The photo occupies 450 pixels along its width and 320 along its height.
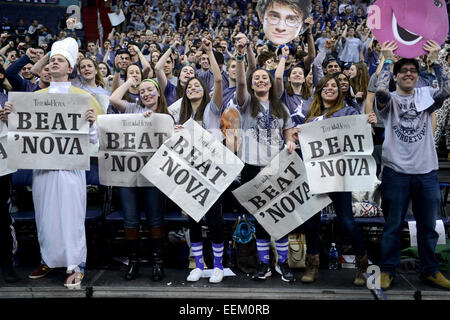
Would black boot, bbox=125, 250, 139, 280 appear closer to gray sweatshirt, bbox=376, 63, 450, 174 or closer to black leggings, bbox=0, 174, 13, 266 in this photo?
black leggings, bbox=0, 174, 13, 266

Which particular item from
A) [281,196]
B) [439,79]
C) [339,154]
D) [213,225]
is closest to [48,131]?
[213,225]

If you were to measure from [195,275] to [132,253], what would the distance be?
0.67 metres

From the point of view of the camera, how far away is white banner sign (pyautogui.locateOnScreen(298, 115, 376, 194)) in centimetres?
432

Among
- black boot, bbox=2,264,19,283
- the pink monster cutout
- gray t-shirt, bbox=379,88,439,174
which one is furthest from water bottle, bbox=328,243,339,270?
black boot, bbox=2,264,19,283

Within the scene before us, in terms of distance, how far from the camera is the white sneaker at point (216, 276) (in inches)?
172

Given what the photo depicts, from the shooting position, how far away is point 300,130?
4.45 m

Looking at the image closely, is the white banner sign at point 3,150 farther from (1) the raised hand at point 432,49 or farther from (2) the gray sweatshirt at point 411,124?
(1) the raised hand at point 432,49

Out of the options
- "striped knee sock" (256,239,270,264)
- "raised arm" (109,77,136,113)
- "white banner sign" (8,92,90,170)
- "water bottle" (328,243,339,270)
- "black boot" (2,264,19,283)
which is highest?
"raised arm" (109,77,136,113)

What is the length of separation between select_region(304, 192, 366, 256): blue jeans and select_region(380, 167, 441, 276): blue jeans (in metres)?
0.26

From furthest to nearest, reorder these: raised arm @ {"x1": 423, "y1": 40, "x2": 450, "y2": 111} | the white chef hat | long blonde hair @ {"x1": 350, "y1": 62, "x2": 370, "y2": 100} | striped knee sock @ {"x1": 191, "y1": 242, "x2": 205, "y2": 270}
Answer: long blonde hair @ {"x1": 350, "y1": 62, "x2": 370, "y2": 100}
striped knee sock @ {"x1": 191, "y1": 242, "x2": 205, "y2": 270}
the white chef hat
raised arm @ {"x1": 423, "y1": 40, "x2": 450, "y2": 111}
